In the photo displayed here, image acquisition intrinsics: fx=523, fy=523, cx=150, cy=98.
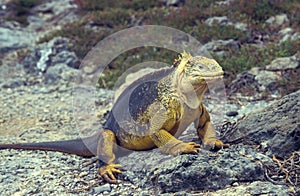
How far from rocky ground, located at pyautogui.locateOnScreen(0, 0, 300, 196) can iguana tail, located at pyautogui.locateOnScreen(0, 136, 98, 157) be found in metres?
0.10

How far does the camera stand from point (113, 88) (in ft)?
41.0

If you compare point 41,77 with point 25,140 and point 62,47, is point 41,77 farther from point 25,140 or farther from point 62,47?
point 25,140

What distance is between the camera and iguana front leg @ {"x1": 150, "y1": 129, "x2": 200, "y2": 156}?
19.8ft

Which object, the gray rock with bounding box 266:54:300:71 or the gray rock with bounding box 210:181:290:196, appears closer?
the gray rock with bounding box 210:181:290:196

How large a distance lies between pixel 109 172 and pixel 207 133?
52.1 inches

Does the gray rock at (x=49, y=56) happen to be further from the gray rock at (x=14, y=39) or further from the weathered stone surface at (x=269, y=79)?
the weathered stone surface at (x=269, y=79)

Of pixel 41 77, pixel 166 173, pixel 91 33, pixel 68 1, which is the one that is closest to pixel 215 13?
pixel 91 33

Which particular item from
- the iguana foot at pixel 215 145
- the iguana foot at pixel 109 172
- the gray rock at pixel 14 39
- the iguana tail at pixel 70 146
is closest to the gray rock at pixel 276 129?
the iguana foot at pixel 215 145

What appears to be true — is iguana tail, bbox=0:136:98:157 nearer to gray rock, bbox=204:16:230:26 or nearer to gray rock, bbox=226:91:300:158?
gray rock, bbox=226:91:300:158

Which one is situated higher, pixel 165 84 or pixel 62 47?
pixel 165 84

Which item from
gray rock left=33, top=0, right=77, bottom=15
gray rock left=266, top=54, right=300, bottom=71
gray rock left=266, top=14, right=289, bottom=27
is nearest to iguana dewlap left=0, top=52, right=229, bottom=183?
gray rock left=266, top=54, right=300, bottom=71

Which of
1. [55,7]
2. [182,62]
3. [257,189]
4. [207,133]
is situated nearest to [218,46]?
[207,133]

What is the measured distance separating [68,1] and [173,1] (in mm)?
4991

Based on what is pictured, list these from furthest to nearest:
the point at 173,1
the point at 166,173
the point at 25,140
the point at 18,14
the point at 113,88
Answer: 1. the point at 18,14
2. the point at 173,1
3. the point at 113,88
4. the point at 25,140
5. the point at 166,173
